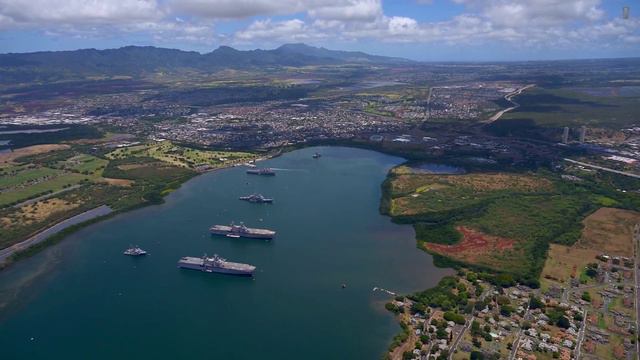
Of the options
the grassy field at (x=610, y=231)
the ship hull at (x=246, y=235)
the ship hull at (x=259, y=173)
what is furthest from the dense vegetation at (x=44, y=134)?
the grassy field at (x=610, y=231)

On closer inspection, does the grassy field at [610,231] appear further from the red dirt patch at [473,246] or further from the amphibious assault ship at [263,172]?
the amphibious assault ship at [263,172]

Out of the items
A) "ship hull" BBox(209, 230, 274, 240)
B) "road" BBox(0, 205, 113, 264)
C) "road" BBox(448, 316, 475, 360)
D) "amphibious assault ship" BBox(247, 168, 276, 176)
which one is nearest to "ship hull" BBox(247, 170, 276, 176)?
"amphibious assault ship" BBox(247, 168, 276, 176)

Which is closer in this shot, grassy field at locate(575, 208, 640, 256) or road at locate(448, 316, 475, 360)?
road at locate(448, 316, 475, 360)

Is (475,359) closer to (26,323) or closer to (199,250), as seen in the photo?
(199,250)

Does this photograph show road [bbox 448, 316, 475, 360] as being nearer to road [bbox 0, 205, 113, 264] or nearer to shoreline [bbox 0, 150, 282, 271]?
shoreline [bbox 0, 150, 282, 271]

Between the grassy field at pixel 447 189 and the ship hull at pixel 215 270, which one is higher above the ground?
the grassy field at pixel 447 189
